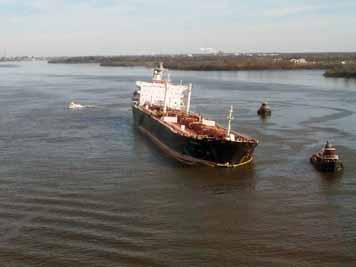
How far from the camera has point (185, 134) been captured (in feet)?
92.8

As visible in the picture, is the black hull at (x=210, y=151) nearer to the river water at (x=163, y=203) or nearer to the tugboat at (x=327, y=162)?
the river water at (x=163, y=203)

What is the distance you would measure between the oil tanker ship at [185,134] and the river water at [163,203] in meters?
0.76

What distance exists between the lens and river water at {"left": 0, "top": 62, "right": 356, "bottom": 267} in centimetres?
1554

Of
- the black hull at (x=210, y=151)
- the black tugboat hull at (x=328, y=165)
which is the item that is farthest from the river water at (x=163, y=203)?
the black hull at (x=210, y=151)

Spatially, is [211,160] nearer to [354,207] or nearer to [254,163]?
[254,163]

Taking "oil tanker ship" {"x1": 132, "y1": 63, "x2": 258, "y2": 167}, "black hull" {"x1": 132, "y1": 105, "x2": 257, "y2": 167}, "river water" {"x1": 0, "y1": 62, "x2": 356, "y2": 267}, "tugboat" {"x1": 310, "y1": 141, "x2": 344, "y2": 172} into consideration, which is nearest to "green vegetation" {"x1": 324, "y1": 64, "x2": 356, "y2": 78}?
"oil tanker ship" {"x1": 132, "y1": 63, "x2": 258, "y2": 167}

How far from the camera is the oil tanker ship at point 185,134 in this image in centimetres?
2605

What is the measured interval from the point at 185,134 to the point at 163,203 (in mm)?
8467

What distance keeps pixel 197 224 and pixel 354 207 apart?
615 centimetres

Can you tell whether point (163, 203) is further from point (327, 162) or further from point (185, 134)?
point (327, 162)

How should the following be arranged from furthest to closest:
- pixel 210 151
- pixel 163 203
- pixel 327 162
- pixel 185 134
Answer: pixel 185 134
pixel 210 151
pixel 327 162
pixel 163 203

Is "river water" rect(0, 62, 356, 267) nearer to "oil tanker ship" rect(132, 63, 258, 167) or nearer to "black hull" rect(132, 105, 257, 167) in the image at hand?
"black hull" rect(132, 105, 257, 167)

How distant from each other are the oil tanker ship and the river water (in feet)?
2.48

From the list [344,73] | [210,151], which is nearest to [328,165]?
[210,151]
